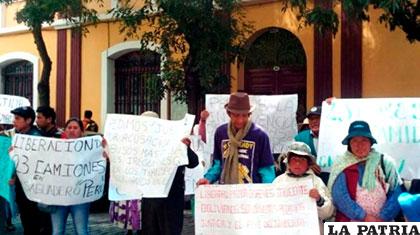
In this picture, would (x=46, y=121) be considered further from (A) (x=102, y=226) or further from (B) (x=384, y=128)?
(B) (x=384, y=128)

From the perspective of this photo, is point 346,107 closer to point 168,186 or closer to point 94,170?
point 168,186

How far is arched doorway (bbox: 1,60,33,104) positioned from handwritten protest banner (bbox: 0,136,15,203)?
33.4 feet

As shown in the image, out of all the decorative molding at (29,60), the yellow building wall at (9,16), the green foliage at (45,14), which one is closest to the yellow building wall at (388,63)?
the green foliage at (45,14)

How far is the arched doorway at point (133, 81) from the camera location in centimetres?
1382

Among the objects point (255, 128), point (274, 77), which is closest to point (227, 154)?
point (255, 128)

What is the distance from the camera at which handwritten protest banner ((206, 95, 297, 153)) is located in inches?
→ 257

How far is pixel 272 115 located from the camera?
6613mm

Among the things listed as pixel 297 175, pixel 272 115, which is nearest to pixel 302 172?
pixel 297 175

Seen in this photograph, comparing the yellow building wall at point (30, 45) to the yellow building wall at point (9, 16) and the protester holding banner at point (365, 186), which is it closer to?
the yellow building wall at point (9, 16)

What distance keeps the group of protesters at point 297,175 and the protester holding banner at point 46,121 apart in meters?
0.27

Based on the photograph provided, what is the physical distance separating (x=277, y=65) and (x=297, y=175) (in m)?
7.75

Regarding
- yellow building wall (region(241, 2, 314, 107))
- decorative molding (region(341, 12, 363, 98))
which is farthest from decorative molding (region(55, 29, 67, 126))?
decorative molding (region(341, 12, 363, 98))

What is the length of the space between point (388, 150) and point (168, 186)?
1884 mm

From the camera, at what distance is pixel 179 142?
16.8 ft
